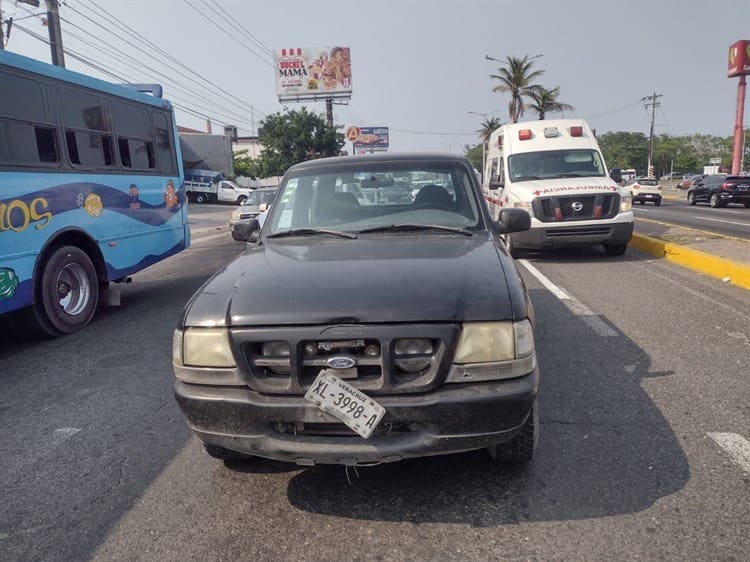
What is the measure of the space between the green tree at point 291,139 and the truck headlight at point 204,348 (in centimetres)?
4495

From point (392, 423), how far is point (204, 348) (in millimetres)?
906

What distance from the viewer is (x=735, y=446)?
124 inches

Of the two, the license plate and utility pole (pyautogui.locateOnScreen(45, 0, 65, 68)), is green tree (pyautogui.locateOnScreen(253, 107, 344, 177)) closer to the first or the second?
utility pole (pyautogui.locateOnScreen(45, 0, 65, 68))

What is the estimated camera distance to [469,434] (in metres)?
2.43

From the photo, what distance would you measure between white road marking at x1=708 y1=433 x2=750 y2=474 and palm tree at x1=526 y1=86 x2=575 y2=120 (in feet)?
150

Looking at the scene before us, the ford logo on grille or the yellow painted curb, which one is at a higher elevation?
the ford logo on grille

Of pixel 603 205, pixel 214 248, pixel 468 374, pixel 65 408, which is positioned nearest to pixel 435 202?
pixel 468 374

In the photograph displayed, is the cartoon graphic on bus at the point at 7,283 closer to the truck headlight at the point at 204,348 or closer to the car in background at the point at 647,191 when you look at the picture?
the truck headlight at the point at 204,348

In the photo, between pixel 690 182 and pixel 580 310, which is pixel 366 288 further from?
pixel 690 182

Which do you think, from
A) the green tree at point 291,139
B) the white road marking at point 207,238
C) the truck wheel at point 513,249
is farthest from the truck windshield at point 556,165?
the green tree at point 291,139

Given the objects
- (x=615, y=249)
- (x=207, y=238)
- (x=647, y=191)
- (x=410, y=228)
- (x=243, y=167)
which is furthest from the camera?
(x=243, y=167)

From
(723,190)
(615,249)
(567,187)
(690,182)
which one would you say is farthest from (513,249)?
(690,182)

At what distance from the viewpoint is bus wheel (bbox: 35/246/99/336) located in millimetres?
6113

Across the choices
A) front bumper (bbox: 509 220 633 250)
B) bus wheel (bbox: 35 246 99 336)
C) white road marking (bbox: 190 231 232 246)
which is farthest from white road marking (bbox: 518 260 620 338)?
white road marking (bbox: 190 231 232 246)
